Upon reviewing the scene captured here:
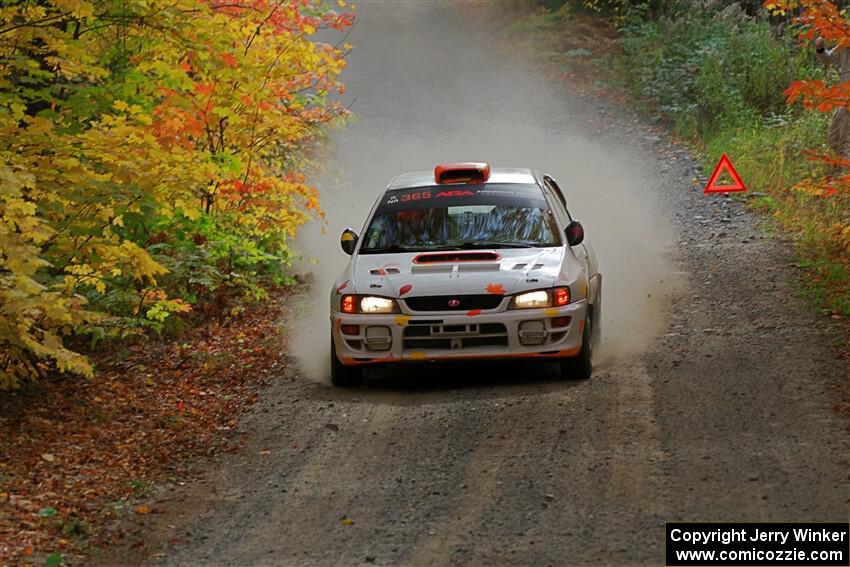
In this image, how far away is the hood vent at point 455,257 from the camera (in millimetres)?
10453

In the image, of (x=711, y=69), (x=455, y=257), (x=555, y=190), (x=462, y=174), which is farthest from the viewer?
(x=711, y=69)

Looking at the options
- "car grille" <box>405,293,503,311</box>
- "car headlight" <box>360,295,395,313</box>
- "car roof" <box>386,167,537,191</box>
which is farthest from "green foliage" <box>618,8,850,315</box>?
"car headlight" <box>360,295,395,313</box>

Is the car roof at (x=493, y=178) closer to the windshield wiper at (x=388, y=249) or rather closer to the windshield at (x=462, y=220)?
the windshield at (x=462, y=220)

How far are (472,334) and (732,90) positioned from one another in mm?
15022

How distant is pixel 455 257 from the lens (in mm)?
10523

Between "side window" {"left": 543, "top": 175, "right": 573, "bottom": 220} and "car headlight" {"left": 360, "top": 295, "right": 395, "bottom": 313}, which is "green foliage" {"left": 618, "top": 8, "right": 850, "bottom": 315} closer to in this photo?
"side window" {"left": 543, "top": 175, "right": 573, "bottom": 220}

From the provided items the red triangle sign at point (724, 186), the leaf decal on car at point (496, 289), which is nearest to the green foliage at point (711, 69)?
the red triangle sign at point (724, 186)

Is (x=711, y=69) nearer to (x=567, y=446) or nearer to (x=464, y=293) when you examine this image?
(x=464, y=293)

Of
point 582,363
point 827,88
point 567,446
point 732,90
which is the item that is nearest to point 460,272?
point 582,363

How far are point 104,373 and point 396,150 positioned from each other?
50.7 feet

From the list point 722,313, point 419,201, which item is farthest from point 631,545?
point 722,313

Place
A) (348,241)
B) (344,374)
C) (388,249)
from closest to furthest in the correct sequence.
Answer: (344,374), (388,249), (348,241)

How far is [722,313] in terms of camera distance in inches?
506

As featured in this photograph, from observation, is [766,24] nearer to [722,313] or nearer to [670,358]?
[722,313]
